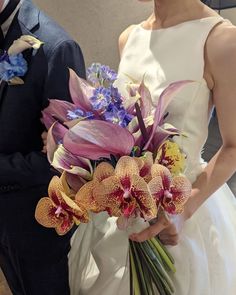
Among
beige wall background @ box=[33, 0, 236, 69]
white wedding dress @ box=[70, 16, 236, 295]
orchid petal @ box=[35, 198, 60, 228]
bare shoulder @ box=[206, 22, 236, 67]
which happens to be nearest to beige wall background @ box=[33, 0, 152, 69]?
beige wall background @ box=[33, 0, 236, 69]

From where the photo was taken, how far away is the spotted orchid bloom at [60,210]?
844 millimetres

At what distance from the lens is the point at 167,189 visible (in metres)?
0.82

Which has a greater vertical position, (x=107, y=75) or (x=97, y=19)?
(x=107, y=75)

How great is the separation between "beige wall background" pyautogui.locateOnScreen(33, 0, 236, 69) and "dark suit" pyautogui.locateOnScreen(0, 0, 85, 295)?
1.30 m

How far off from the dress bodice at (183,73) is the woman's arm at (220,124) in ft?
0.11

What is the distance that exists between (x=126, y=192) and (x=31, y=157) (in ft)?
1.51

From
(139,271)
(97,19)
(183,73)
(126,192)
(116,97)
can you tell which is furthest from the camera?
(97,19)

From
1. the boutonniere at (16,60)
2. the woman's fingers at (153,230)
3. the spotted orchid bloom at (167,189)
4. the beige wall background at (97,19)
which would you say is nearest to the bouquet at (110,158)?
the spotted orchid bloom at (167,189)

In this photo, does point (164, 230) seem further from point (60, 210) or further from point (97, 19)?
point (97, 19)

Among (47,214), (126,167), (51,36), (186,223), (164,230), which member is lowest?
(186,223)

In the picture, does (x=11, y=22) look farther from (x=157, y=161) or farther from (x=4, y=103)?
(x=157, y=161)

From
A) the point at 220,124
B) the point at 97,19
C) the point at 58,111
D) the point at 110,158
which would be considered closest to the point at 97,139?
the point at 110,158

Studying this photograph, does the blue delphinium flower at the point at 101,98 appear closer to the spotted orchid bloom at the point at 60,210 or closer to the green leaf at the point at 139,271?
the spotted orchid bloom at the point at 60,210

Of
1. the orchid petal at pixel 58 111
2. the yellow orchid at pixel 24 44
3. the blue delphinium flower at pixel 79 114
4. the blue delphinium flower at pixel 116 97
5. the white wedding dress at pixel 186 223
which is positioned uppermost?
the yellow orchid at pixel 24 44
